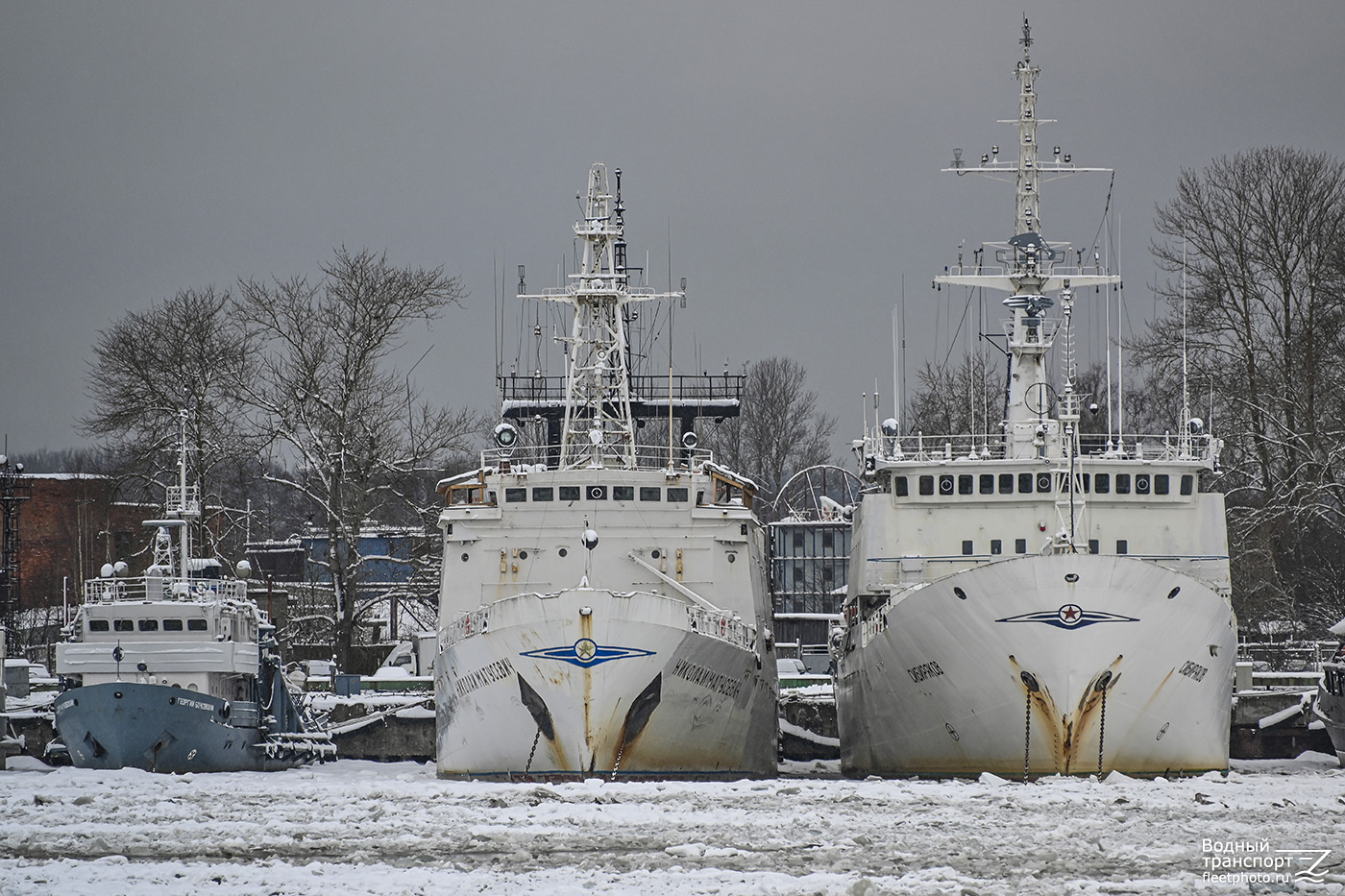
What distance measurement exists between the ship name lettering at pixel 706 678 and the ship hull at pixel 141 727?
1149cm

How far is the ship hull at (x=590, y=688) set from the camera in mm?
29359

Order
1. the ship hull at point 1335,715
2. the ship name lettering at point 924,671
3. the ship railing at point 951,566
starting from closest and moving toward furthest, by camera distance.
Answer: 1. the ship name lettering at point 924,671
2. the ship railing at point 951,566
3. the ship hull at point 1335,715

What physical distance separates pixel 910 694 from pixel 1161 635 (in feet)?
16.9

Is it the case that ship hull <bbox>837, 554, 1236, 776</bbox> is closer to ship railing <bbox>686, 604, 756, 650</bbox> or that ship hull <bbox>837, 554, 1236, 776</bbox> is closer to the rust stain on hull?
the rust stain on hull

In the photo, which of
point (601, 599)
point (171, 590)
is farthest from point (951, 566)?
point (171, 590)

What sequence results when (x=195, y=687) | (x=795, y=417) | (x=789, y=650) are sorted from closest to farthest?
1. (x=195, y=687)
2. (x=789, y=650)
3. (x=795, y=417)

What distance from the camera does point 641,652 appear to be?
1168 inches

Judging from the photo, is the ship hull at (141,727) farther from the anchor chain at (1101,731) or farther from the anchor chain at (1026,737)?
the anchor chain at (1101,731)

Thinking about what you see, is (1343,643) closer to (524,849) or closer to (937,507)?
(937,507)

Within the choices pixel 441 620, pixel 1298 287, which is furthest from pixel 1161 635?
pixel 1298 287

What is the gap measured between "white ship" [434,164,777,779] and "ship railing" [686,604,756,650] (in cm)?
5

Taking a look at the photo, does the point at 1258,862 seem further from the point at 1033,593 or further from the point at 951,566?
the point at 951,566

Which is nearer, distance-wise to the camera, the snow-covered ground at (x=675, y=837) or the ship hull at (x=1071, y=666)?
the snow-covered ground at (x=675, y=837)

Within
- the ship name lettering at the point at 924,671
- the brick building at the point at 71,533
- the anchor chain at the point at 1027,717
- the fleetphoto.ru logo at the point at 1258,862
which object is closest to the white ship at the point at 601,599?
the ship name lettering at the point at 924,671
